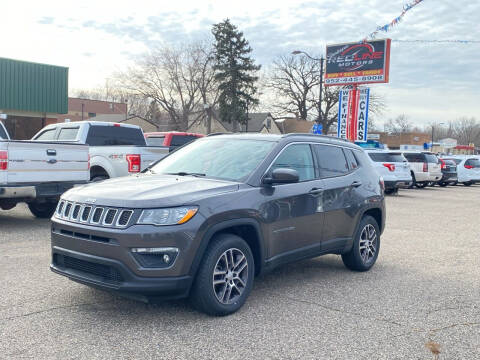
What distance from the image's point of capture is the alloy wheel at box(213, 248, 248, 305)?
15.1ft

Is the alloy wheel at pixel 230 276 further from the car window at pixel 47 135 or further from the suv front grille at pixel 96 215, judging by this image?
the car window at pixel 47 135

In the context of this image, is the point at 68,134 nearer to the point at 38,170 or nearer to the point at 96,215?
the point at 38,170

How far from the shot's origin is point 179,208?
4.30 metres

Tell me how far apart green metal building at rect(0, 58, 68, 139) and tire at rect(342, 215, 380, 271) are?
2643cm

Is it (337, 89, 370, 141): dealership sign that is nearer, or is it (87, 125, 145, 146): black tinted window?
(87, 125, 145, 146): black tinted window

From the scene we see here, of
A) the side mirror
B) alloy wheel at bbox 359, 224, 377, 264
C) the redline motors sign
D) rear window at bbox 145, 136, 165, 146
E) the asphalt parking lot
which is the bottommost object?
the asphalt parking lot

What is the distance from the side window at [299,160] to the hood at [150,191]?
801 mm

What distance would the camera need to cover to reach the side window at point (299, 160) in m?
5.48

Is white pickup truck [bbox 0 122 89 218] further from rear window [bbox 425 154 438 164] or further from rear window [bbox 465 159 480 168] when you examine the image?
rear window [bbox 465 159 480 168]

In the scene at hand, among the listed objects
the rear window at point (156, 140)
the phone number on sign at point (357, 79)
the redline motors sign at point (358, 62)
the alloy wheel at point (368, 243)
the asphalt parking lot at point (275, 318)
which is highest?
the redline motors sign at point (358, 62)

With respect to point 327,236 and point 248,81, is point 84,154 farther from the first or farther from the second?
point 248,81

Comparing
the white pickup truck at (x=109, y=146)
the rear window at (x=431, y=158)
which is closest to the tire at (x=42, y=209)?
the white pickup truck at (x=109, y=146)

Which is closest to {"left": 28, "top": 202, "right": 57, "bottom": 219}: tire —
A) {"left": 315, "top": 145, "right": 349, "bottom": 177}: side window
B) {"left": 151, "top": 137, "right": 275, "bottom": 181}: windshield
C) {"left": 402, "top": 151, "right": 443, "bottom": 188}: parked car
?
{"left": 151, "top": 137, "right": 275, "bottom": 181}: windshield

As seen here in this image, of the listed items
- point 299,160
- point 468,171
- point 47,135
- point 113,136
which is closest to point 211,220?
point 299,160
